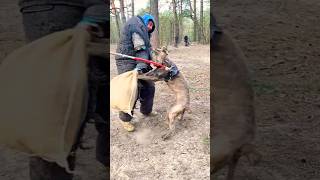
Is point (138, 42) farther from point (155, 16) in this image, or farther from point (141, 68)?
point (155, 16)

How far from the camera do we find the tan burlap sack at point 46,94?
115 cm

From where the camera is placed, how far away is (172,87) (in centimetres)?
207

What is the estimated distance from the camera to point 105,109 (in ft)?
4.42

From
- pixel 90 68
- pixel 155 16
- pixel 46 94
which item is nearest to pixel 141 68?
pixel 155 16

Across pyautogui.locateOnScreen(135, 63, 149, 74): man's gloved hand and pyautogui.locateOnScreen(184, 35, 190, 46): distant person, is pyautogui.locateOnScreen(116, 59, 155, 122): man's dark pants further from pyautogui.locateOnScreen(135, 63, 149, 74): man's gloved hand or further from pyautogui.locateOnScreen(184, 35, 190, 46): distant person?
pyautogui.locateOnScreen(184, 35, 190, 46): distant person

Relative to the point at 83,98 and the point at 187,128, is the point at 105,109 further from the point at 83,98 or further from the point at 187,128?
the point at 187,128

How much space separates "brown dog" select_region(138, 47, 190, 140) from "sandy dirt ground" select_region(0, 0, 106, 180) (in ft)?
1.29

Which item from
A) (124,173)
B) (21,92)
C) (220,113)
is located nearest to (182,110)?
(124,173)

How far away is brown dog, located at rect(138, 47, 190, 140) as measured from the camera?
1985 mm

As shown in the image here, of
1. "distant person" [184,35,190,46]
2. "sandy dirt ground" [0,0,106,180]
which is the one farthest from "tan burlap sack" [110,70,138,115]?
"distant person" [184,35,190,46]

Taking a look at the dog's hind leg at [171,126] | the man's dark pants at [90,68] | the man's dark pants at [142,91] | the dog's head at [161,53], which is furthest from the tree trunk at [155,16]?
the man's dark pants at [90,68]

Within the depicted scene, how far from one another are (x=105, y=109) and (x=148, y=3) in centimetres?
87

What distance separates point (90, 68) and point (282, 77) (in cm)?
249

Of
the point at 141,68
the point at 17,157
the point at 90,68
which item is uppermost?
the point at 90,68
